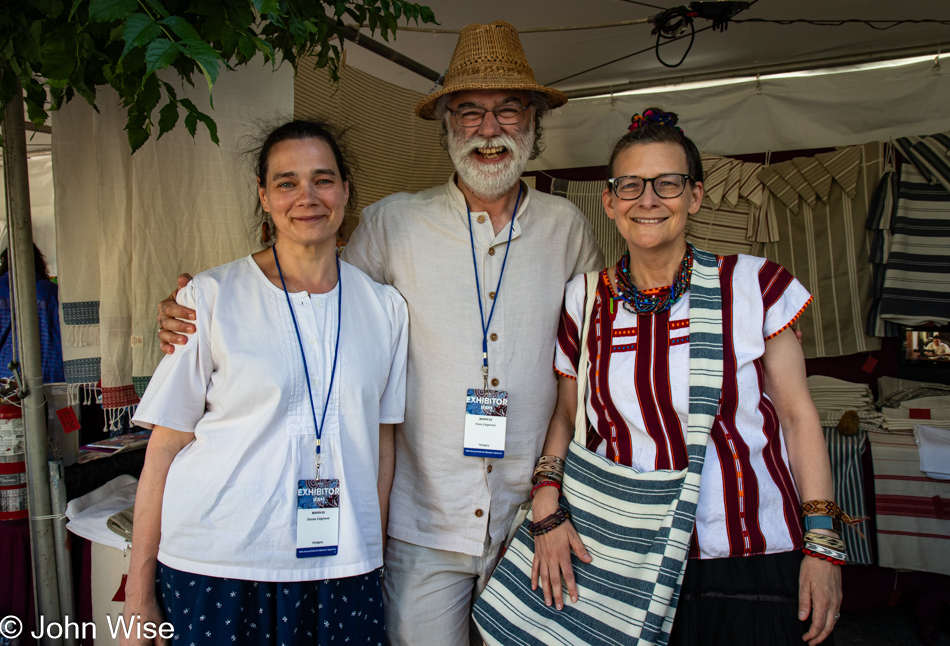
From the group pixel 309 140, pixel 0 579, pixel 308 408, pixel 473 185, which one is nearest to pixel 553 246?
pixel 473 185

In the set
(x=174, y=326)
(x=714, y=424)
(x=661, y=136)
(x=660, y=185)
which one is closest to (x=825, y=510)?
(x=714, y=424)

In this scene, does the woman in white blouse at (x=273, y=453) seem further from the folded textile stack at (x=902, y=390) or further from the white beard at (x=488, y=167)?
the folded textile stack at (x=902, y=390)

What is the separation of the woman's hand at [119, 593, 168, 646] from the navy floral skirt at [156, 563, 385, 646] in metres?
0.03

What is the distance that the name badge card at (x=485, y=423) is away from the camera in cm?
189

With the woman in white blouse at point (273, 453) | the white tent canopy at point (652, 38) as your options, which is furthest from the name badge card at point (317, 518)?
the white tent canopy at point (652, 38)

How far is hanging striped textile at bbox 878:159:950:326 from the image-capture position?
11.9 ft

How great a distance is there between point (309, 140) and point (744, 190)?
3162mm

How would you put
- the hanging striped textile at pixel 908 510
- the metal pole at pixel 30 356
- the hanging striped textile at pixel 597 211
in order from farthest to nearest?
the hanging striped textile at pixel 597 211
the hanging striped textile at pixel 908 510
the metal pole at pixel 30 356

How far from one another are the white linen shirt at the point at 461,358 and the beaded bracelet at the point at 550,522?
25cm

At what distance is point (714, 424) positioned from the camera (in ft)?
5.06

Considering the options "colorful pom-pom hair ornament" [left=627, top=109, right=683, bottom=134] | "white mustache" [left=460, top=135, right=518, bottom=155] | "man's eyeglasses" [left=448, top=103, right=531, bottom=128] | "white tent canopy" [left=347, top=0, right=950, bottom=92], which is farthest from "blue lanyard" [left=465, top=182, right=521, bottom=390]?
"white tent canopy" [left=347, top=0, right=950, bottom=92]

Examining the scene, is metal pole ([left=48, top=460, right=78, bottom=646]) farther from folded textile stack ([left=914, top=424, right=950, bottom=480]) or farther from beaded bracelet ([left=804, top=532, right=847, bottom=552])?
folded textile stack ([left=914, top=424, right=950, bottom=480])

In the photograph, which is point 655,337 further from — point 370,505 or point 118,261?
point 118,261

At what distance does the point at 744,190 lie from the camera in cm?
404
